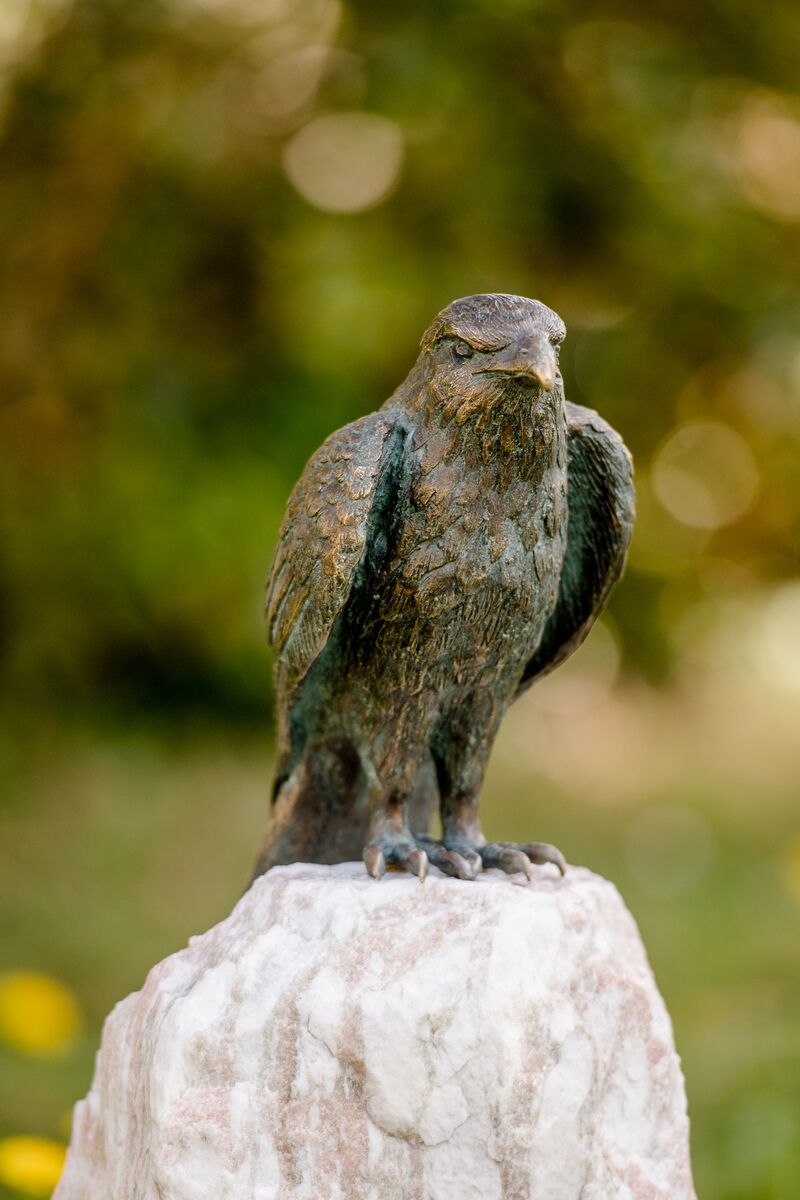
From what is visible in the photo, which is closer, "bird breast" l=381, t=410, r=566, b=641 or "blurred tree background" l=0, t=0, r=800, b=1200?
"bird breast" l=381, t=410, r=566, b=641

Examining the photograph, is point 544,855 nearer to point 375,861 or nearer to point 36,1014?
point 375,861

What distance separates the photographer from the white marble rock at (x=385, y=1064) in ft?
7.10

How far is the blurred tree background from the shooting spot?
5457 mm

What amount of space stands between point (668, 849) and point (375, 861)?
4.06 meters

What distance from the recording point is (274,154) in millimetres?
5699

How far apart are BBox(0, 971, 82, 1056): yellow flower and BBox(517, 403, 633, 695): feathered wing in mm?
2385

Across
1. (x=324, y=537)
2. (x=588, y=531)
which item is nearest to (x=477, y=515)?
(x=324, y=537)

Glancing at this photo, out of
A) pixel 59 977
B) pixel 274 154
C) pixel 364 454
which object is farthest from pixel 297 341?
pixel 364 454

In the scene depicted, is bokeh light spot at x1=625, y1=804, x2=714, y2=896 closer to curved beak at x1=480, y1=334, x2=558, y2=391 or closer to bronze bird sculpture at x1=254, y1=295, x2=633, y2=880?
bronze bird sculpture at x1=254, y1=295, x2=633, y2=880

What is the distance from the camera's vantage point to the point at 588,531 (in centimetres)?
277

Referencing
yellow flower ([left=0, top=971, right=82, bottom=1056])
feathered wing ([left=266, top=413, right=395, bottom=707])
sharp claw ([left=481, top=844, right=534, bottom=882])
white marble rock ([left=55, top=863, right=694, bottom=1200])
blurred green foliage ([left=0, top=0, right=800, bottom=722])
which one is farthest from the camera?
blurred green foliage ([left=0, top=0, right=800, bottom=722])

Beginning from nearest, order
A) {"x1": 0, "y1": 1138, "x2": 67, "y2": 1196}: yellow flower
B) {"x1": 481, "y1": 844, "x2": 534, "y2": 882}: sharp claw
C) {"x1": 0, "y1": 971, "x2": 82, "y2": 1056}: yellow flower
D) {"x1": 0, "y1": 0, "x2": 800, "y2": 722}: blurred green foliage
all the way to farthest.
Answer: {"x1": 481, "y1": 844, "x2": 534, "y2": 882}: sharp claw
{"x1": 0, "y1": 1138, "x2": 67, "y2": 1196}: yellow flower
{"x1": 0, "y1": 971, "x2": 82, "y2": 1056}: yellow flower
{"x1": 0, "y1": 0, "x2": 800, "y2": 722}: blurred green foliage

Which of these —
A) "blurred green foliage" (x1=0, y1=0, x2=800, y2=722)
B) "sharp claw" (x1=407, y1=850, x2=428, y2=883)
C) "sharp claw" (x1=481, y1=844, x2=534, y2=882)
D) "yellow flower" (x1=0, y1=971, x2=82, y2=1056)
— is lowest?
"sharp claw" (x1=407, y1=850, x2=428, y2=883)

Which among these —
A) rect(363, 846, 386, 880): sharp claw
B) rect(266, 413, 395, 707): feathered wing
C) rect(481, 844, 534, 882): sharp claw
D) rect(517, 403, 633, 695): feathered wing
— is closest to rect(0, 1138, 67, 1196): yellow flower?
rect(363, 846, 386, 880): sharp claw
